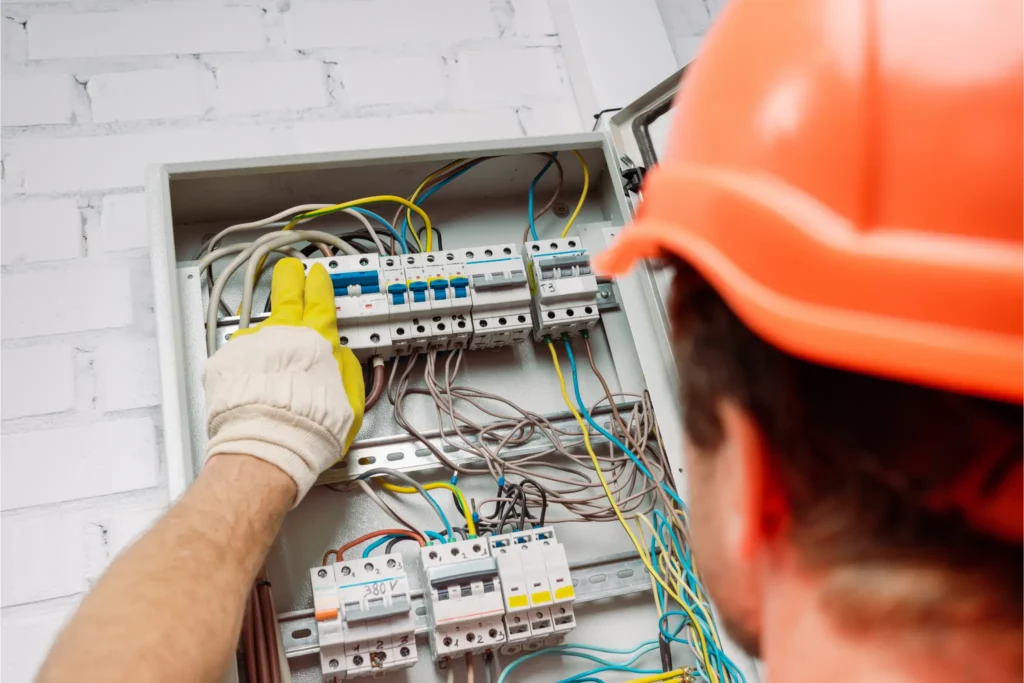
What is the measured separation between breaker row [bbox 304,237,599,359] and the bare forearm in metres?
0.29

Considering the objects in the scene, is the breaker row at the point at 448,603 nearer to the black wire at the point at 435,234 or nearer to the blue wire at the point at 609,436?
the blue wire at the point at 609,436

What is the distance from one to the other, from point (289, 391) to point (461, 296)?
31cm

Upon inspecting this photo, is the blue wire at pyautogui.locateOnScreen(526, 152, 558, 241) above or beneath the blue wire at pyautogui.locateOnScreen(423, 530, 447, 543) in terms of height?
above

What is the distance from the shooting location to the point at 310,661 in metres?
1.05

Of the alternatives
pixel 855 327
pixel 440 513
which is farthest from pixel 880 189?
pixel 440 513

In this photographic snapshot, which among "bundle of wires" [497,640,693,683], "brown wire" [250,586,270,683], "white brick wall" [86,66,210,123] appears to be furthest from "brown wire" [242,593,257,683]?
"white brick wall" [86,66,210,123]

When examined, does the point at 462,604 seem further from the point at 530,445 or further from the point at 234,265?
the point at 234,265

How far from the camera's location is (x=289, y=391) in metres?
0.99

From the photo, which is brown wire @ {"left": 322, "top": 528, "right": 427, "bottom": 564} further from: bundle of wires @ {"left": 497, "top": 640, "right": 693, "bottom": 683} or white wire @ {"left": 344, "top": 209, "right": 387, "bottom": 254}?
white wire @ {"left": 344, "top": 209, "right": 387, "bottom": 254}

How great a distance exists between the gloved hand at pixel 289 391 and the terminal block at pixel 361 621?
0.12 metres

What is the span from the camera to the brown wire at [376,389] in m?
1.17

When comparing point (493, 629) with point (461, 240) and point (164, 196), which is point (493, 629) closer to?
point (461, 240)

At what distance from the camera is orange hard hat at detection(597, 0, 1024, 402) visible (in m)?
0.35

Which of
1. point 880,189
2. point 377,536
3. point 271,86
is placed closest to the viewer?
point 880,189
